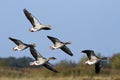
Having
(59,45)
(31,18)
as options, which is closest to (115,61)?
(31,18)

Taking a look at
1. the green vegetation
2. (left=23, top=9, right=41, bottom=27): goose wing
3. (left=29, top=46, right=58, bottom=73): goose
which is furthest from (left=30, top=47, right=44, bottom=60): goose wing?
the green vegetation

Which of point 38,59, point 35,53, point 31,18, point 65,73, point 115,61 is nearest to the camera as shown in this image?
point 31,18

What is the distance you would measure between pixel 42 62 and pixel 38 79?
6377mm

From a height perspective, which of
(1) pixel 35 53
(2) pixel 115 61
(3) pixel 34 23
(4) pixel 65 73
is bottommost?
(4) pixel 65 73

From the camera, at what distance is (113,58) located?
113ft

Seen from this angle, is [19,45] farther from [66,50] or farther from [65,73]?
[65,73]

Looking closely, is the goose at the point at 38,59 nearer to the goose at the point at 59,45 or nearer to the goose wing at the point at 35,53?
the goose wing at the point at 35,53

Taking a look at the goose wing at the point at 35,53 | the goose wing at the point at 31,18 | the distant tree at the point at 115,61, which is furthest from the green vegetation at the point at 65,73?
the goose wing at the point at 31,18

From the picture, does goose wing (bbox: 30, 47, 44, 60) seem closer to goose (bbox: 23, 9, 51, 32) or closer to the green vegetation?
goose (bbox: 23, 9, 51, 32)

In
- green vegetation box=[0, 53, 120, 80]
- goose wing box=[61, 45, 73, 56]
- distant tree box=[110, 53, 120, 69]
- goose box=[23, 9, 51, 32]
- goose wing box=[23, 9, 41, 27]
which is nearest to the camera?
goose box=[23, 9, 51, 32]

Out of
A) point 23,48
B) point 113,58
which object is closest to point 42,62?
point 23,48

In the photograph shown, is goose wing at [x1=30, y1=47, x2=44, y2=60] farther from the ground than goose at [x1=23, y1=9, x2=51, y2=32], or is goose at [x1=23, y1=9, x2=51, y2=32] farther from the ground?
goose at [x1=23, y1=9, x2=51, y2=32]

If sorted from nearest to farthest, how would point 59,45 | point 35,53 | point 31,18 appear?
point 59,45 → point 31,18 → point 35,53

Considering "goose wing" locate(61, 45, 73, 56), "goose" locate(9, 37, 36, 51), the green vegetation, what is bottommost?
the green vegetation
